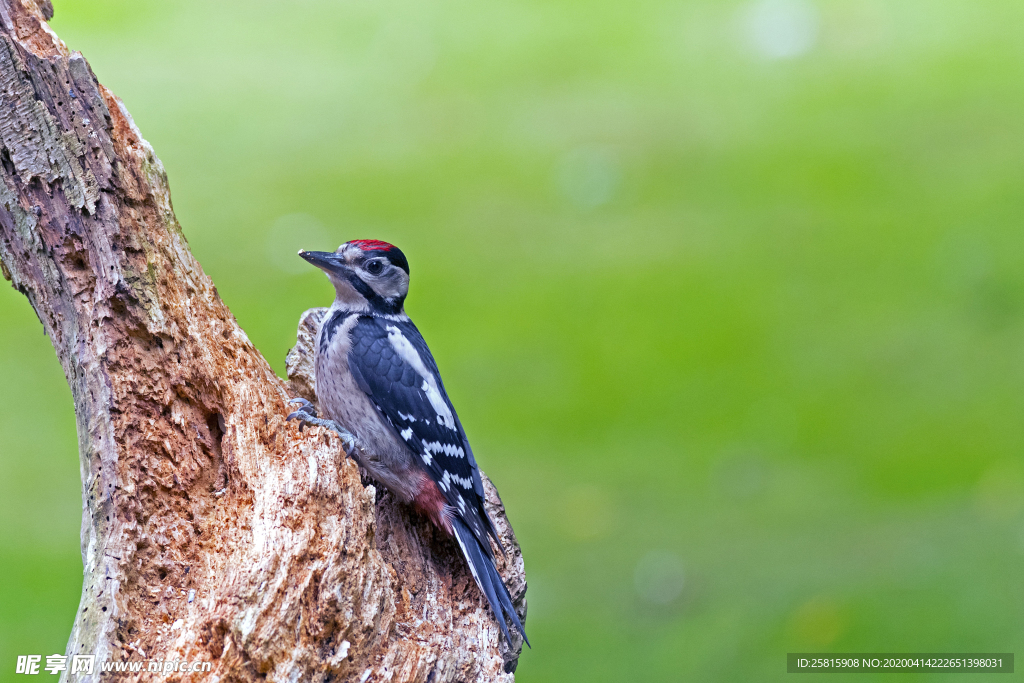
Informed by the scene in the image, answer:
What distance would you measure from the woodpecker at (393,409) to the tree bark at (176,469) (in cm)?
12

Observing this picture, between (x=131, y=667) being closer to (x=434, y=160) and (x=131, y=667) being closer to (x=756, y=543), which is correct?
(x=756, y=543)

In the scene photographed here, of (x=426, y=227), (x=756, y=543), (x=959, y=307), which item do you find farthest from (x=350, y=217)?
(x=959, y=307)

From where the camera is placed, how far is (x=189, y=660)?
1644 mm

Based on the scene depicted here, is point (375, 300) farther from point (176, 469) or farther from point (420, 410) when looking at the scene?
point (176, 469)

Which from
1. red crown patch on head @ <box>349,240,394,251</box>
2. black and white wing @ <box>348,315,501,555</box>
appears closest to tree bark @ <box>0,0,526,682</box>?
black and white wing @ <box>348,315,501,555</box>

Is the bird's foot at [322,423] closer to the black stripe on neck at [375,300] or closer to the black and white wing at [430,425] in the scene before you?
the black and white wing at [430,425]

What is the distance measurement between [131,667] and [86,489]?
464mm

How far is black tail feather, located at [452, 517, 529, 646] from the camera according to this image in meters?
2.07

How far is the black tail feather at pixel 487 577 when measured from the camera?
2.07 metres

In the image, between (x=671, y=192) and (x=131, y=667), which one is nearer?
(x=131, y=667)

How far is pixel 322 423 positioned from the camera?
224cm

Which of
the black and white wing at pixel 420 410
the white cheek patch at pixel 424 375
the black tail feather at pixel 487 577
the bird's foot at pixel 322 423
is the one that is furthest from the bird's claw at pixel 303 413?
the black tail feather at pixel 487 577

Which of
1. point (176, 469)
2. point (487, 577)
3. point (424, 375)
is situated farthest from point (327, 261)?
point (487, 577)

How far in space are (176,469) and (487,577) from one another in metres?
0.80
